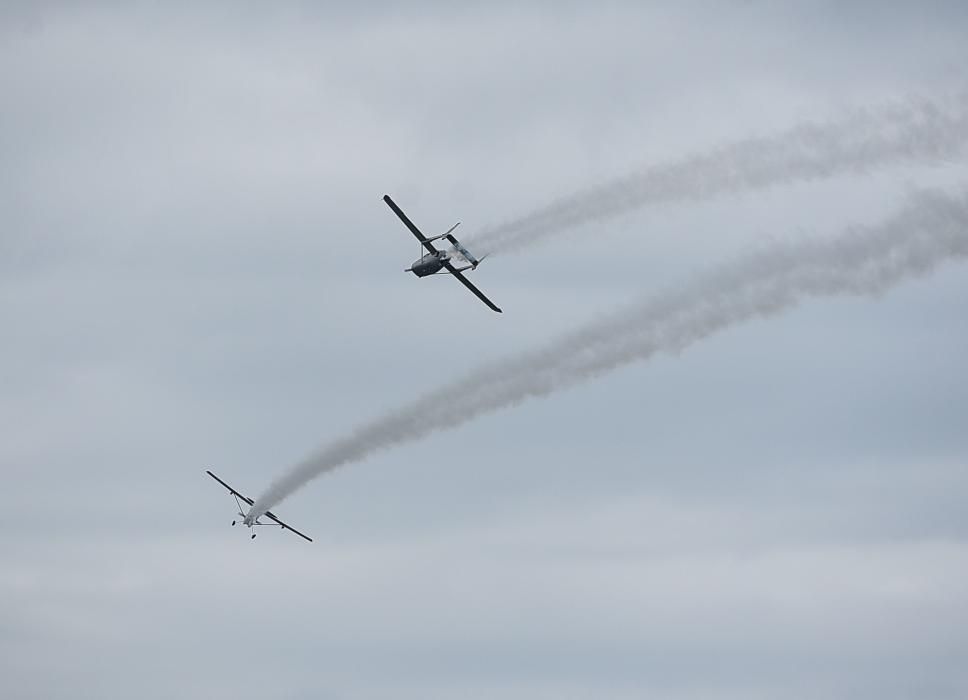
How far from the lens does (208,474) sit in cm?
11950

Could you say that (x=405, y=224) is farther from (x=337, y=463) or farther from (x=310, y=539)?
(x=310, y=539)

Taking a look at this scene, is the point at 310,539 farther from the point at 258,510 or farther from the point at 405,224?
the point at 405,224

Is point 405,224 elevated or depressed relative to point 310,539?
elevated

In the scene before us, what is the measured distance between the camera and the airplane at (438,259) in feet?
333

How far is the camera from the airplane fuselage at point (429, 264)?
102500 millimetres

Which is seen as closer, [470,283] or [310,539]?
[470,283]

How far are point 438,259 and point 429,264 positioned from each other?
0.69 m

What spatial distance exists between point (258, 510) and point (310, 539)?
5292mm

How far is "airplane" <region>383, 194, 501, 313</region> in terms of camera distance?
3994 inches

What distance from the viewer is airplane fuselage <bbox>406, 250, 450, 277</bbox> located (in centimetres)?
10250

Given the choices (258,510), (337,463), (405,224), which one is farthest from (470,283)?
(258,510)

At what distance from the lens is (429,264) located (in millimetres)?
103062

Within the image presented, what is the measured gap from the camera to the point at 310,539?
385 ft

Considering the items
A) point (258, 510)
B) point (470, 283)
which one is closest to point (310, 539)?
point (258, 510)
